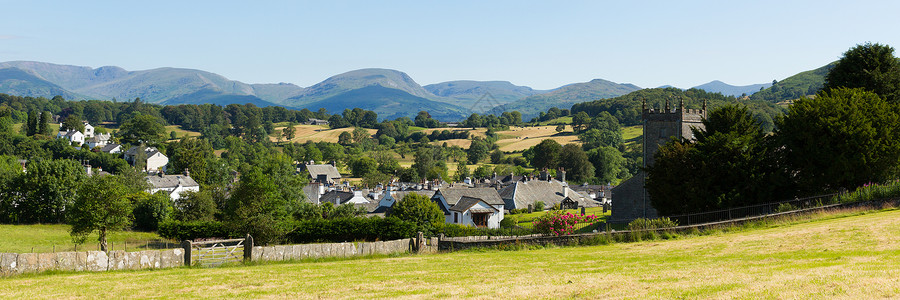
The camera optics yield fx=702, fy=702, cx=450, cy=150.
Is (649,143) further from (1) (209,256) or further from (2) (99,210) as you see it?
(1) (209,256)

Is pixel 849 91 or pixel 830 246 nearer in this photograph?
pixel 830 246

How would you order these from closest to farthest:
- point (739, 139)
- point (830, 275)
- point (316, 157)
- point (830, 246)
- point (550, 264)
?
point (830, 275) → point (830, 246) → point (550, 264) → point (739, 139) → point (316, 157)

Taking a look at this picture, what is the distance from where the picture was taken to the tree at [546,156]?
14525cm

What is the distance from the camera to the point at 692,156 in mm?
41062

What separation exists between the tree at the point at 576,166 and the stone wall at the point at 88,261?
121415 mm

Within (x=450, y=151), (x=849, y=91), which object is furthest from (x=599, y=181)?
(x=849, y=91)

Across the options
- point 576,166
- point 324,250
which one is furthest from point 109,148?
point 324,250

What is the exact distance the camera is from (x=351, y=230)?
51.1 m

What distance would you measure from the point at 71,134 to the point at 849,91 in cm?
18035

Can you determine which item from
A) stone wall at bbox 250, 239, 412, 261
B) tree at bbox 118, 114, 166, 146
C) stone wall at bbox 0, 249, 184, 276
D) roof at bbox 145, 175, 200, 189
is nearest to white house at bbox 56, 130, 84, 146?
tree at bbox 118, 114, 166, 146

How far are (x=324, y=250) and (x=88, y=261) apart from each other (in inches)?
352

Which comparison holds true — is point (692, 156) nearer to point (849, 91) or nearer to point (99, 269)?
point (849, 91)

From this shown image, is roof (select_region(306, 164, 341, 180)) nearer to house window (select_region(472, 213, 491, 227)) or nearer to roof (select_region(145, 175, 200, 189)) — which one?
roof (select_region(145, 175, 200, 189))

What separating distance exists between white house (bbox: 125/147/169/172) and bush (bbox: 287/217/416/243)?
10534 cm
